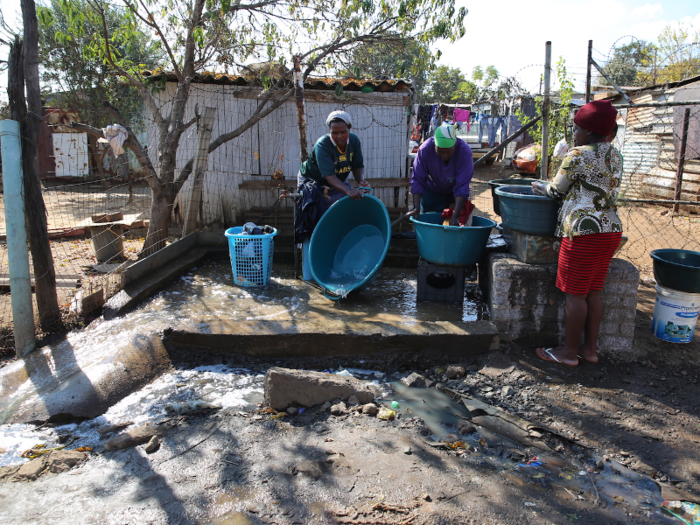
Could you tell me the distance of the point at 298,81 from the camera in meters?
5.90

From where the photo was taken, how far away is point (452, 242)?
14.6 ft

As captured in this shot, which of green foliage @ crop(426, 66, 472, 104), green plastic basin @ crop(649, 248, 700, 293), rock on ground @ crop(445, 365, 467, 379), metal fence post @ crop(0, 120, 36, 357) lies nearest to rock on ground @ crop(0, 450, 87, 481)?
metal fence post @ crop(0, 120, 36, 357)

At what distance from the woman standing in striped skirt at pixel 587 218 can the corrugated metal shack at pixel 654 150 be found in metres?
8.55

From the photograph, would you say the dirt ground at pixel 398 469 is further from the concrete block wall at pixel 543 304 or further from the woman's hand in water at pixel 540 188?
the woman's hand in water at pixel 540 188

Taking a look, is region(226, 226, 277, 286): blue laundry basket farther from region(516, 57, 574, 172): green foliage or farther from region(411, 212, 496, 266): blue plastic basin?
region(516, 57, 574, 172): green foliage

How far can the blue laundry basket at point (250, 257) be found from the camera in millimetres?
5113

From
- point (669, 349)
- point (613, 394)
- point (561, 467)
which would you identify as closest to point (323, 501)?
point (561, 467)

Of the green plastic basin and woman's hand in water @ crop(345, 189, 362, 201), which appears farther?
woman's hand in water @ crop(345, 189, 362, 201)

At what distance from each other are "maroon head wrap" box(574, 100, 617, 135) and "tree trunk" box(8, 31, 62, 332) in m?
4.36

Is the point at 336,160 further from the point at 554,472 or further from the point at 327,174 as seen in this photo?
the point at 554,472

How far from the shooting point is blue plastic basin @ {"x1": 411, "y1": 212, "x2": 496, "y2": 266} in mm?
4387

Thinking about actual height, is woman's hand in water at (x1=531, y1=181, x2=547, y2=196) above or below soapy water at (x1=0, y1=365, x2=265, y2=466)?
above

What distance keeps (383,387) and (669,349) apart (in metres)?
2.56

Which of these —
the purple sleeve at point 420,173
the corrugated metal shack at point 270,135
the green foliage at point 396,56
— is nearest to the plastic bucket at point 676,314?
the purple sleeve at point 420,173
